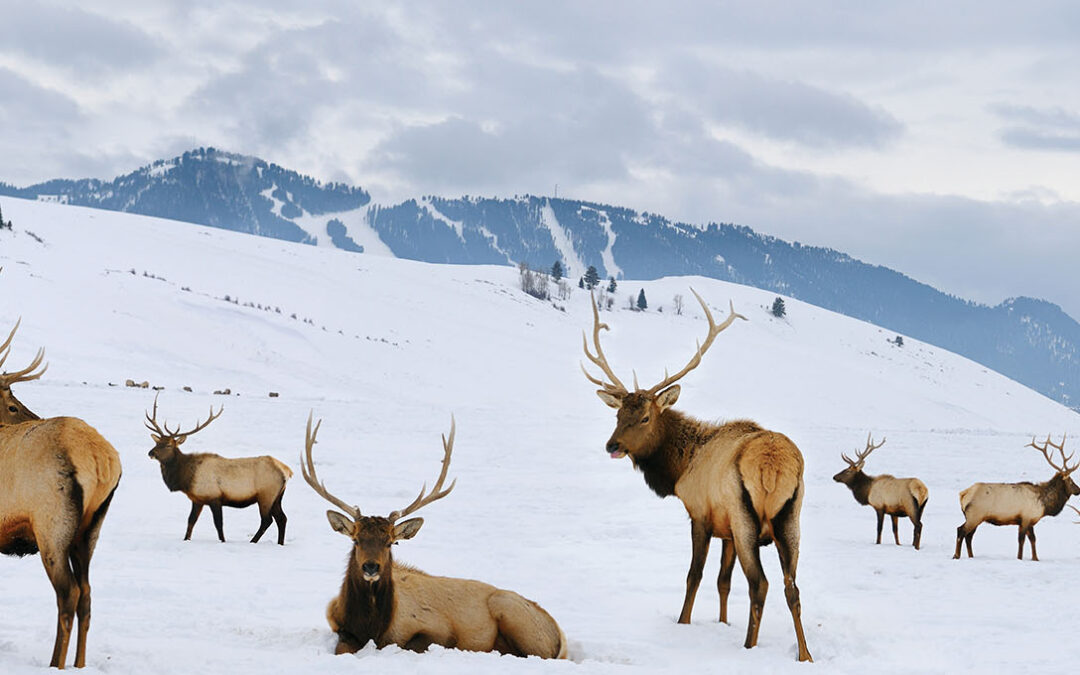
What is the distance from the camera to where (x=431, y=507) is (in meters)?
17.0

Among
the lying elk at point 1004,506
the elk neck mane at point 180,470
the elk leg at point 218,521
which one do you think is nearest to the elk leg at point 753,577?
the elk leg at point 218,521

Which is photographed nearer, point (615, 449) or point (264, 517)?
point (615, 449)

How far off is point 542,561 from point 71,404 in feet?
48.6

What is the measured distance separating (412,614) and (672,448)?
10.8 feet

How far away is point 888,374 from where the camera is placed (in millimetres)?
91875

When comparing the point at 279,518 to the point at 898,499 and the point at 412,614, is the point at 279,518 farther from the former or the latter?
the point at 898,499

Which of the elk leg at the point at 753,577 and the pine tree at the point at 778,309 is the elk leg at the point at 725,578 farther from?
the pine tree at the point at 778,309

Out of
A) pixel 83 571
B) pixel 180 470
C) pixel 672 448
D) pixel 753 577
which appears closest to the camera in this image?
pixel 83 571

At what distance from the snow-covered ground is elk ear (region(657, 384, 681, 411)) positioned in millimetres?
2065

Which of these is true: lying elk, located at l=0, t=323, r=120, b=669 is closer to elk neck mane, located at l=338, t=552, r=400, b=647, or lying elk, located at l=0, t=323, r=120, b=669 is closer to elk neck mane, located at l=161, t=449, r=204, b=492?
elk neck mane, located at l=338, t=552, r=400, b=647

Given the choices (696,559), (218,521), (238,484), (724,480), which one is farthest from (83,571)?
(238,484)

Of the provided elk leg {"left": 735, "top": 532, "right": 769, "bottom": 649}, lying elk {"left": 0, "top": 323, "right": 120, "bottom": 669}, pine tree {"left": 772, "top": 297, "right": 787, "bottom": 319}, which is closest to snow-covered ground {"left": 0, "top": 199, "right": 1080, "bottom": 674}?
elk leg {"left": 735, "top": 532, "right": 769, "bottom": 649}

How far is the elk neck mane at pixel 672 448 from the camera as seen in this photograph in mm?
8914

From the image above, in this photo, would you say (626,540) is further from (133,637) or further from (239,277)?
(239,277)
